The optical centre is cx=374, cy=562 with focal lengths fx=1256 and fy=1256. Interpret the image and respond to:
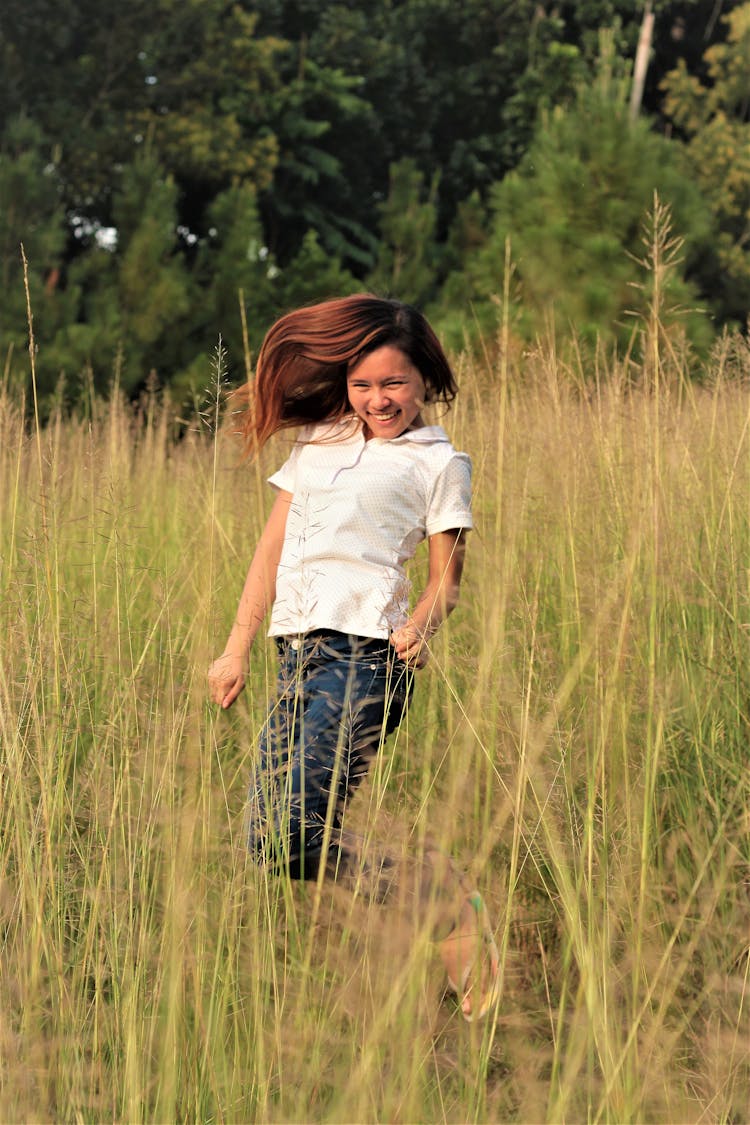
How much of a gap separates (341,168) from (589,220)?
10584 millimetres

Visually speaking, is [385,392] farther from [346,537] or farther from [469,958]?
[469,958]

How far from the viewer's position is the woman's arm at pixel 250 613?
2.24m

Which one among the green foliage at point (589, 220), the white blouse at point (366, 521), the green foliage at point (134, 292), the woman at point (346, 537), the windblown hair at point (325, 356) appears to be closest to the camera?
the woman at point (346, 537)

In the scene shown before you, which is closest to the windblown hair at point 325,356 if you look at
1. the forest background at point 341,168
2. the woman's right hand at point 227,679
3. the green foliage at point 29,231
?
the woman's right hand at point 227,679

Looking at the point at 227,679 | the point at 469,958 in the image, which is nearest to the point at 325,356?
the point at 227,679

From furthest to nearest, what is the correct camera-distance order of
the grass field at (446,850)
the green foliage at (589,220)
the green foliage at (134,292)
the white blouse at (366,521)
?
the green foliage at (134,292), the green foliage at (589,220), the white blouse at (366,521), the grass field at (446,850)

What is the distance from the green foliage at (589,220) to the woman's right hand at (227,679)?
246 inches

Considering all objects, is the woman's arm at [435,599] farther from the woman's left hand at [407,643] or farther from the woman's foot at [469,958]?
the woman's foot at [469,958]

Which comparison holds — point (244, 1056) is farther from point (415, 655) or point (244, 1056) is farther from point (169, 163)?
point (169, 163)

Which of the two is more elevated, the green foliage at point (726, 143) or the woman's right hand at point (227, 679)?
the green foliage at point (726, 143)

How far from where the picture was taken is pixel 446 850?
132 centimetres

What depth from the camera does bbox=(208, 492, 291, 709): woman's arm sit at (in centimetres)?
224

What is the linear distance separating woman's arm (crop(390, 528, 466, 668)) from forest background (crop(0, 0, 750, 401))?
5.64 meters

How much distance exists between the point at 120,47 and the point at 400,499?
51.4 feet
